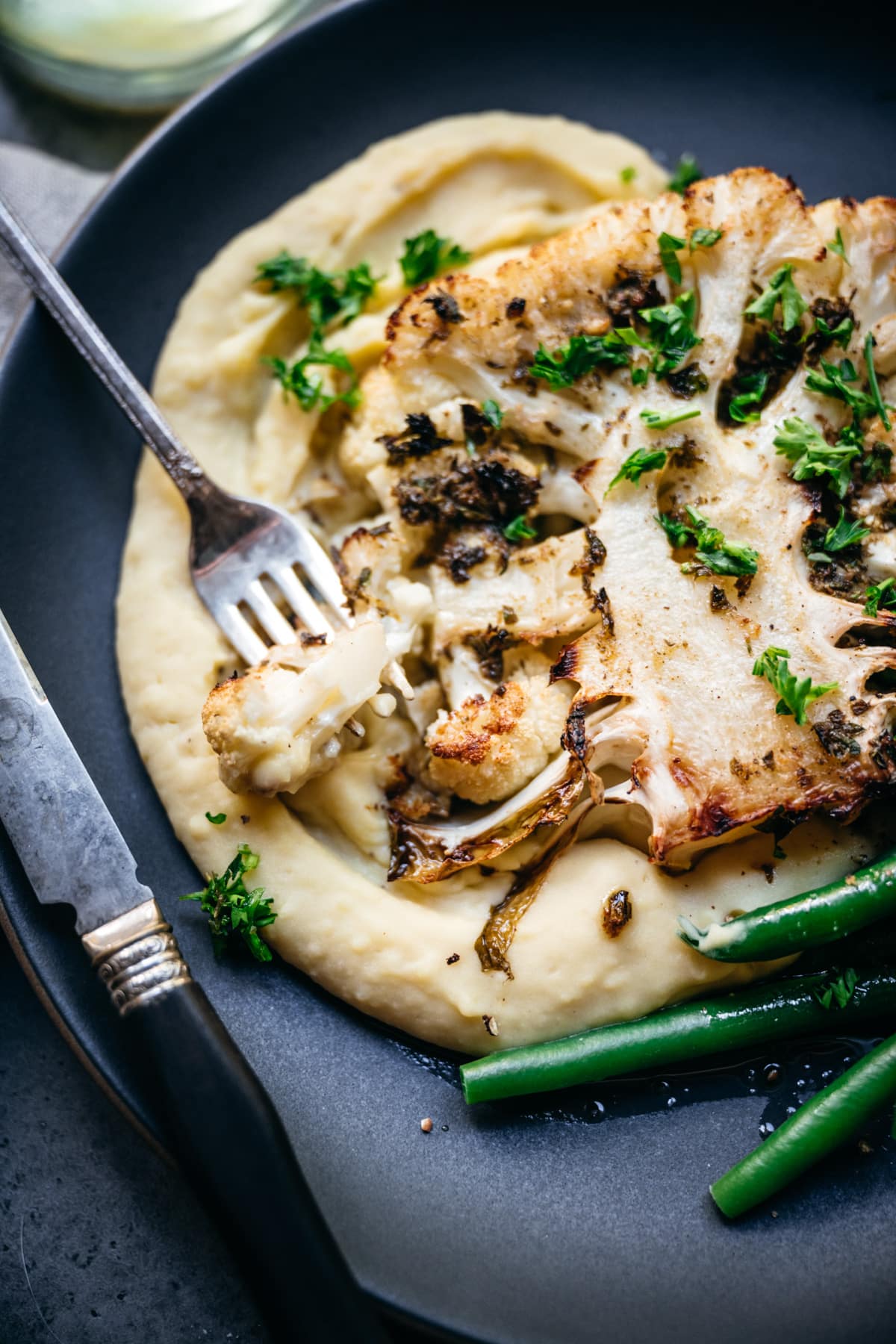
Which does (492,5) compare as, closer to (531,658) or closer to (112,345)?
(112,345)

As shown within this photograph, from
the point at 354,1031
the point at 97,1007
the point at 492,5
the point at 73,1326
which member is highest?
the point at 492,5

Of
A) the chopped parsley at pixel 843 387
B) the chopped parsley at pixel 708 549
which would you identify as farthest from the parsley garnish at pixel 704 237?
the chopped parsley at pixel 708 549

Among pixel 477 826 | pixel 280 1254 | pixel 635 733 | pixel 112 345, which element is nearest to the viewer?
pixel 280 1254

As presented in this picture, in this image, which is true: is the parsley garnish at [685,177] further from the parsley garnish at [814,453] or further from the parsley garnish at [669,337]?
the parsley garnish at [814,453]

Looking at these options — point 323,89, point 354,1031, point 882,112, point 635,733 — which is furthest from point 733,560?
point 323,89

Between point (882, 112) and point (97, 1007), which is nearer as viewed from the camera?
point (97, 1007)

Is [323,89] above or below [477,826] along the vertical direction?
above

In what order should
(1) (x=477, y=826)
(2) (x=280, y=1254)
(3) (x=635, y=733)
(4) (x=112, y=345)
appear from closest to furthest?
(2) (x=280, y=1254)
(3) (x=635, y=733)
(1) (x=477, y=826)
(4) (x=112, y=345)
